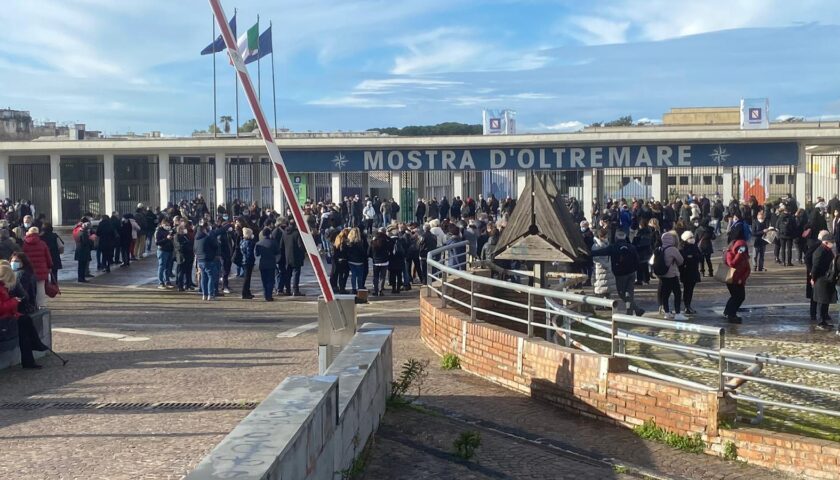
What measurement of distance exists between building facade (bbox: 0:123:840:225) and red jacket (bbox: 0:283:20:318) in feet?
79.0

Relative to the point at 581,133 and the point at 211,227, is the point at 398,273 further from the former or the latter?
the point at 581,133

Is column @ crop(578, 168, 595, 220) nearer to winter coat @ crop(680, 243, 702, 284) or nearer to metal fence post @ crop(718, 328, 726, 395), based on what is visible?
winter coat @ crop(680, 243, 702, 284)

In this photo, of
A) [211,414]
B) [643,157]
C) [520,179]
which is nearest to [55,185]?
[520,179]

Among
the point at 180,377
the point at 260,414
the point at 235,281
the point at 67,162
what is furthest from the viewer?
the point at 67,162

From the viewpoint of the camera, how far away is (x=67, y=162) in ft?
151

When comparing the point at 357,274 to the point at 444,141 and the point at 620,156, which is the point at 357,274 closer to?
the point at 444,141

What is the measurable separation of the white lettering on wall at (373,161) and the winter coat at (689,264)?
2196cm

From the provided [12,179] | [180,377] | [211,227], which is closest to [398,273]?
[211,227]

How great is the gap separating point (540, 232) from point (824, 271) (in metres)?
5.17

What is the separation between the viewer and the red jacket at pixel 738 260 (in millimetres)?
16953

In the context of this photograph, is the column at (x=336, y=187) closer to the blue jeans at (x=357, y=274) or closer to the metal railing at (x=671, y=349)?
the blue jeans at (x=357, y=274)

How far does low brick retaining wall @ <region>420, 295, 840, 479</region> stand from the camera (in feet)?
29.3

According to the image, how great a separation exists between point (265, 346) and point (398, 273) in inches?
324

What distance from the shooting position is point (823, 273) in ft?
53.4
